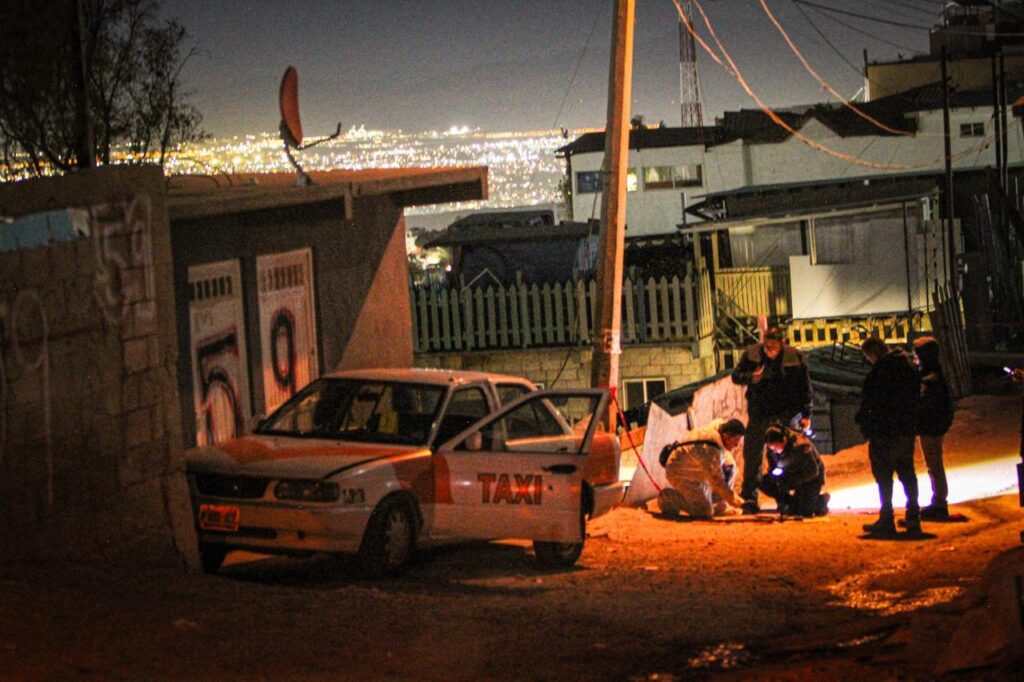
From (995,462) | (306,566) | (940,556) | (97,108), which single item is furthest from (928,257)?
(306,566)

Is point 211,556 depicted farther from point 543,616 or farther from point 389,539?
point 543,616

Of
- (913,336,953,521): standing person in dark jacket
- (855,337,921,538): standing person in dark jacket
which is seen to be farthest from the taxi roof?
(913,336,953,521): standing person in dark jacket

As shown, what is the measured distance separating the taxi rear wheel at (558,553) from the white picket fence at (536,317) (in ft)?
51.0

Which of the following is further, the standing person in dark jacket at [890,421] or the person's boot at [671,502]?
the person's boot at [671,502]

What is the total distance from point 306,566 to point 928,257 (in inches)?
908

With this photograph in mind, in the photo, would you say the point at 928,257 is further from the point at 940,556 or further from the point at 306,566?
the point at 306,566

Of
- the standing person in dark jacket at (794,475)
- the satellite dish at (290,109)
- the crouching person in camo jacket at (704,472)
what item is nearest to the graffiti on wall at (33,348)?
the satellite dish at (290,109)

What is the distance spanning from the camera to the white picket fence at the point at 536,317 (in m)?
26.3

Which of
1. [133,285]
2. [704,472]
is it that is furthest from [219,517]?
[704,472]

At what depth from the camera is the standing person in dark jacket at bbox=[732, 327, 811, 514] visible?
43.8 feet

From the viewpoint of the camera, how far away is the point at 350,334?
1500cm

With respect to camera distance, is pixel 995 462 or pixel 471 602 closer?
pixel 471 602

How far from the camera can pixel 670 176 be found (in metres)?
46.2

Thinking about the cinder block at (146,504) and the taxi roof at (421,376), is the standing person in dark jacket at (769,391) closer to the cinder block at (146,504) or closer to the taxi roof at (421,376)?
the taxi roof at (421,376)
